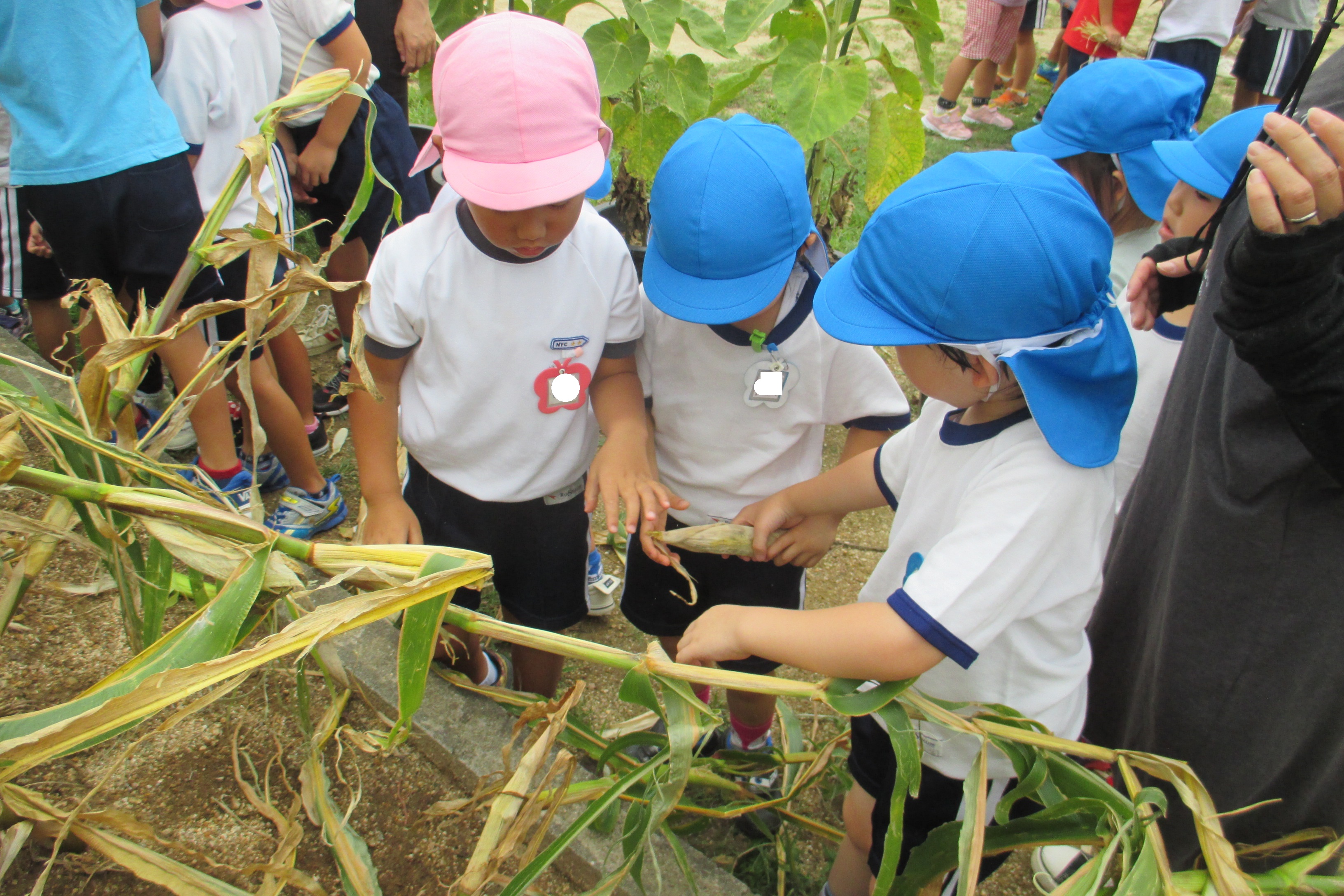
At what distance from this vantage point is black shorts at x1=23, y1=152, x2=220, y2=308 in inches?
81.2

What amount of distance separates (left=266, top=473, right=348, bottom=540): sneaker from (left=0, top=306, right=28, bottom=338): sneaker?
136 centimetres

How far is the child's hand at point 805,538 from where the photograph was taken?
1604 mm

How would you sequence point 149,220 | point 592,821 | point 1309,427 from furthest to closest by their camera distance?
point 149,220
point 592,821
point 1309,427

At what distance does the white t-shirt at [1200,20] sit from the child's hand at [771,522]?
3840 mm

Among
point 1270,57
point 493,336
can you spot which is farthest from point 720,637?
point 1270,57

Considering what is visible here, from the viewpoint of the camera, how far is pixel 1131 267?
2.04 m

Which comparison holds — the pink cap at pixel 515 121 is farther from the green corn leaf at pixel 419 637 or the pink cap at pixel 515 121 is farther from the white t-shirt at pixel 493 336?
the green corn leaf at pixel 419 637

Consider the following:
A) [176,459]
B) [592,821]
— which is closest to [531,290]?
[592,821]

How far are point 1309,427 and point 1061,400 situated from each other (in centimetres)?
25

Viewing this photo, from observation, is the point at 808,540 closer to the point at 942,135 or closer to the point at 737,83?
the point at 737,83

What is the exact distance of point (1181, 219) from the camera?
175cm

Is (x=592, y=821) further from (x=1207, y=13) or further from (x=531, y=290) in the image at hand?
(x=1207, y=13)

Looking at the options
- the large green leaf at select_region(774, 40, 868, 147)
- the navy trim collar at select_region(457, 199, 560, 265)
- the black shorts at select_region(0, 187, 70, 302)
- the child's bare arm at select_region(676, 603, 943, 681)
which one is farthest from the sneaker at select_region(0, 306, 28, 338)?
the child's bare arm at select_region(676, 603, 943, 681)

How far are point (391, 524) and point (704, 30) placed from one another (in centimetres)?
189
